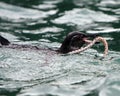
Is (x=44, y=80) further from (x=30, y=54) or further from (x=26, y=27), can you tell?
(x=26, y=27)

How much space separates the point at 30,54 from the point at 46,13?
4.99 m

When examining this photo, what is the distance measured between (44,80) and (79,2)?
23.4 ft

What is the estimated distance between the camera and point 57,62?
24.5 feet

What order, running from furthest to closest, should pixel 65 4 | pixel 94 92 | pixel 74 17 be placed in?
pixel 65 4 < pixel 74 17 < pixel 94 92

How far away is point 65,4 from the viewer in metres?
13.6

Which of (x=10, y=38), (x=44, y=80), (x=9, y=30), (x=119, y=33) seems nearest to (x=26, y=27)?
(x=9, y=30)

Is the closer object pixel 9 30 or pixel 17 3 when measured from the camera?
pixel 9 30

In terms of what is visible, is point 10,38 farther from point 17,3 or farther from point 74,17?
point 17,3

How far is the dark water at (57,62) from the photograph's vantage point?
6578 mm

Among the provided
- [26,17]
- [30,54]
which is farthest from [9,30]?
[30,54]

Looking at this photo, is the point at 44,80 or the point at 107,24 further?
the point at 107,24

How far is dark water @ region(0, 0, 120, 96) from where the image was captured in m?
6.58

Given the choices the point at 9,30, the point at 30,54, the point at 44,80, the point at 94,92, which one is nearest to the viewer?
the point at 94,92

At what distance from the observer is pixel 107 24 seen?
11.4 metres
